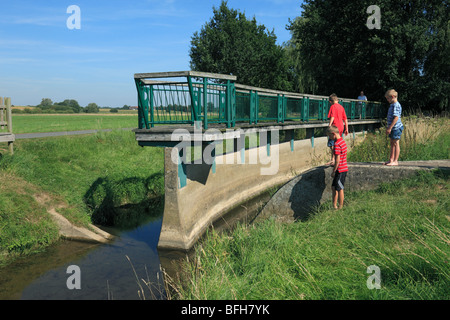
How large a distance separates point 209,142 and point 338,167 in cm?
370

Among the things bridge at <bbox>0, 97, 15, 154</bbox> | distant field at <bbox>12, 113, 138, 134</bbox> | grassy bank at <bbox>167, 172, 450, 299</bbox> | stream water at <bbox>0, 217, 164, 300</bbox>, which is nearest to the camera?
grassy bank at <bbox>167, 172, 450, 299</bbox>

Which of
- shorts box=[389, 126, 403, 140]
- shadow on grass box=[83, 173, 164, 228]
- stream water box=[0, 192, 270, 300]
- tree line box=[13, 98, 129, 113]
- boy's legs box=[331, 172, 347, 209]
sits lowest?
stream water box=[0, 192, 270, 300]

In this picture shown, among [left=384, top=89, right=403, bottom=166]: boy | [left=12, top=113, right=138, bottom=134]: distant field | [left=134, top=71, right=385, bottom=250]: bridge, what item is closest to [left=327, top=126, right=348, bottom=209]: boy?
[left=384, top=89, right=403, bottom=166]: boy

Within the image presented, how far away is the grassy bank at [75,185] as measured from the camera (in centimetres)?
870

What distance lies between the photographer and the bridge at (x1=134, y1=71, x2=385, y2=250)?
869cm

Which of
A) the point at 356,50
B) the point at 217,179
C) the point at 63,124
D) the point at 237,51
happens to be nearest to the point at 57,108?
the point at 63,124

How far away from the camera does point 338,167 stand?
6.92 metres

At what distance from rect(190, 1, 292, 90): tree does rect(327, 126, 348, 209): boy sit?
25.9 metres

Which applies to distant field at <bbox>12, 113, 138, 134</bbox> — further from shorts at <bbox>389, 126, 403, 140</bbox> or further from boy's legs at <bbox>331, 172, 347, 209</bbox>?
shorts at <bbox>389, 126, 403, 140</bbox>

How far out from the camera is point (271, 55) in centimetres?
3516

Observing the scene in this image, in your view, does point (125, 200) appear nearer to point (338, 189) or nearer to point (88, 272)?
point (88, 272)

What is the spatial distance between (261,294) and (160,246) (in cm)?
545
